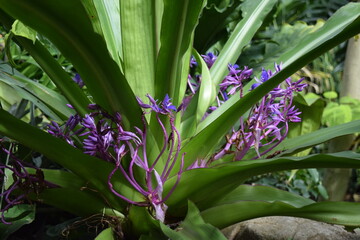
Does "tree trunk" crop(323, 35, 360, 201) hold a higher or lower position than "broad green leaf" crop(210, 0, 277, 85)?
lower

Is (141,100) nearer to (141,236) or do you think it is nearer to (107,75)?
(107,75)

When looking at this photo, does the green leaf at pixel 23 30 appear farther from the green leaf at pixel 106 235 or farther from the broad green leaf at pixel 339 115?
the broad green leaf at pixel 339 115

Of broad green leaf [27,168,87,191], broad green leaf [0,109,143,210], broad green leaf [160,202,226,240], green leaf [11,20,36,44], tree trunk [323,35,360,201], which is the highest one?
green leaf [11,20,36,44]

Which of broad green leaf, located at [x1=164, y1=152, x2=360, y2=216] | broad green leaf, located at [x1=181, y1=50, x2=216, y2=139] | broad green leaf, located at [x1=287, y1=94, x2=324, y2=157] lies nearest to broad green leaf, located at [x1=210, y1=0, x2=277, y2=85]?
broad green leaf, located at [x1=181, y1=50, x2=216, y2=139]

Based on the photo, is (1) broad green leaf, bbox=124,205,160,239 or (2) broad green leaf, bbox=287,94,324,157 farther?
(2) broad green leaf, bbox=287,94,324,157

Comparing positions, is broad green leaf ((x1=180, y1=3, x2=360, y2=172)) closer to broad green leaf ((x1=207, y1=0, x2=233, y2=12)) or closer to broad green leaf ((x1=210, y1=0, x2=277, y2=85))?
broad green leaf ((x1=210, y1=0, x2=277, y2=85))

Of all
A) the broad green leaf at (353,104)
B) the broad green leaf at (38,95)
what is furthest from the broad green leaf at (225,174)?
the broad green leaf at (353,104)
